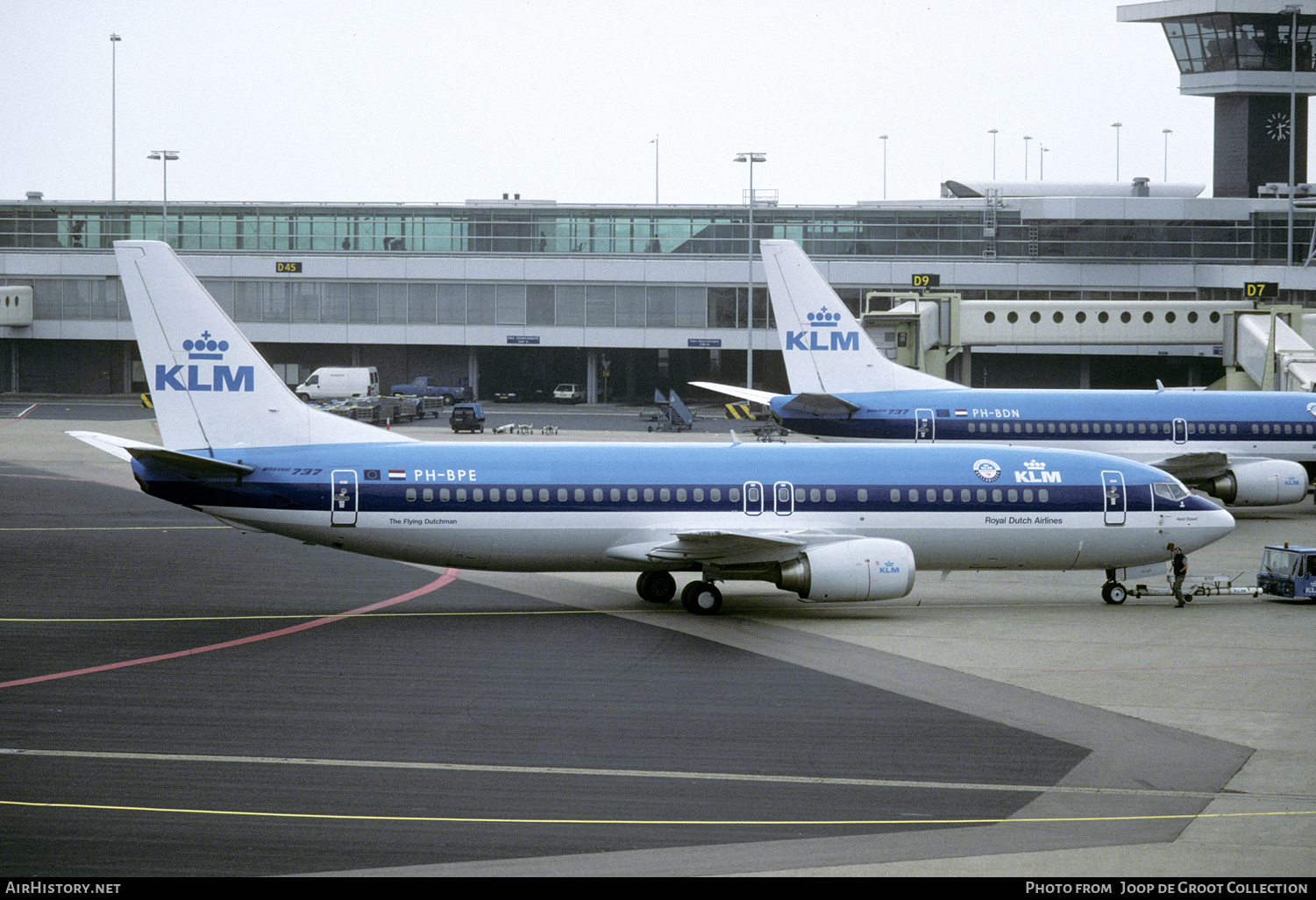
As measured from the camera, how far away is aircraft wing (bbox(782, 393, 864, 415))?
174 feet

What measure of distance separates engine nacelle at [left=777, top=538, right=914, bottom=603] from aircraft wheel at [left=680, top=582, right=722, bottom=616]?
78.1 inches

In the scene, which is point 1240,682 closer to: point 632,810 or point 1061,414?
point 632,810

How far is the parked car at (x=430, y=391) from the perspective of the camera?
101500mm

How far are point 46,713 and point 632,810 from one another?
1177cm

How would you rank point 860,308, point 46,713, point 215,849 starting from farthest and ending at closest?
point 860,308 < point 46,713 < point 215,849

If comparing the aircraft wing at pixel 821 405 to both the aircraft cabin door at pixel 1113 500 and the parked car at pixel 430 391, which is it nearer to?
the aircraft cabin door at pixel 1113 500

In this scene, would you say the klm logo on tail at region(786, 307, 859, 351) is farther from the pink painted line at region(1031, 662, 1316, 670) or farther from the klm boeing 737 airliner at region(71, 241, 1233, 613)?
the pink painted line at region(1031, 662, 1316, 670)

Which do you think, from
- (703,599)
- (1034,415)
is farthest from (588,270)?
(703,599)

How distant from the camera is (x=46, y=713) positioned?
24234 millimetres

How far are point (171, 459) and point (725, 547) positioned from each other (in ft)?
42.8

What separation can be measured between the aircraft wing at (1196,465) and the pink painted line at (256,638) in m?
27.9

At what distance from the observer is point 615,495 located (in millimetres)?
33094

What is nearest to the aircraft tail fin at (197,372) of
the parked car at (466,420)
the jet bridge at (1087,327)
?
the jet bridge at (1087,327)

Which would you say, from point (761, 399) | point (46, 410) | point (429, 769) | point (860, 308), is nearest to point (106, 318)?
point (46, 410)
